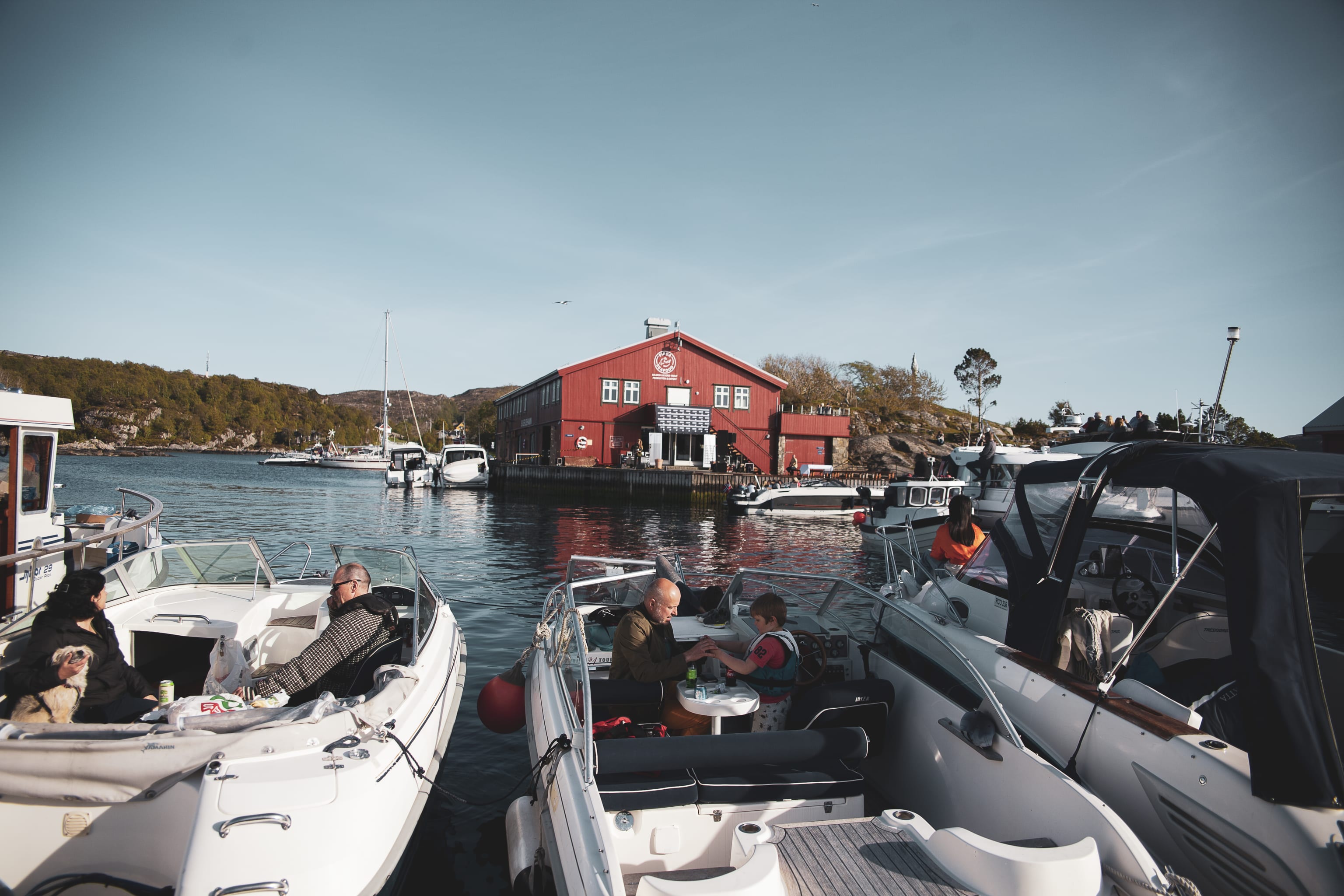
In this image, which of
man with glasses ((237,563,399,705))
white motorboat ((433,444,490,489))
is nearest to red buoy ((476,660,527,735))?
man with glasses ((237,563,399,705))

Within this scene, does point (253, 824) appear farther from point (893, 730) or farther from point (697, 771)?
point (893, 730)

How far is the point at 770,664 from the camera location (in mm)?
4504

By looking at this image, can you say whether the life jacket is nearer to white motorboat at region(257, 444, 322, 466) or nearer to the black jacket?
the black jacket

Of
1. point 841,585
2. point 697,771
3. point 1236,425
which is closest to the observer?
point 697,771

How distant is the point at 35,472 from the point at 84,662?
659 cm

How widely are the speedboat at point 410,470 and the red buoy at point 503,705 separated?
1573 inches

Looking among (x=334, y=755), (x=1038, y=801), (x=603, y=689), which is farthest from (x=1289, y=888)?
(x=334, y=755)

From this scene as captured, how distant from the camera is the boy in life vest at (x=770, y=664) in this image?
4.52 m

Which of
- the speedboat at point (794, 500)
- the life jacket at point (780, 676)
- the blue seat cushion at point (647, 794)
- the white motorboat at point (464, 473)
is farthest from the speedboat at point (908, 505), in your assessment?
the white motorboat at point (464, 473)

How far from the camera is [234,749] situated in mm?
3334

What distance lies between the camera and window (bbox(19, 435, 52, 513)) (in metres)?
8.37

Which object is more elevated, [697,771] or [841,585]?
[841,585]

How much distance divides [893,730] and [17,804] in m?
4.67

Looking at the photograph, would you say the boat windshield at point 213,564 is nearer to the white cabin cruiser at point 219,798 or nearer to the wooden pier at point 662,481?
the white cabin cruiser at point 219,798
